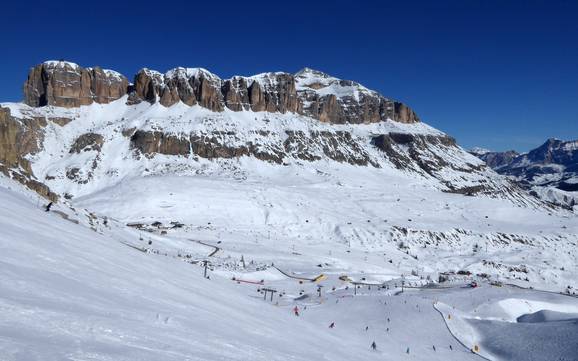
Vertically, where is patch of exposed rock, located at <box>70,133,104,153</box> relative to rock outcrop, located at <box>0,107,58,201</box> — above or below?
above

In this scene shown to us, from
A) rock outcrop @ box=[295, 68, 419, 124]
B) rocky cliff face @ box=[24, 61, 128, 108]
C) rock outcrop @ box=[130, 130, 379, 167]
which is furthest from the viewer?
rock outcrop @ box=[295, 68, 419, 124]

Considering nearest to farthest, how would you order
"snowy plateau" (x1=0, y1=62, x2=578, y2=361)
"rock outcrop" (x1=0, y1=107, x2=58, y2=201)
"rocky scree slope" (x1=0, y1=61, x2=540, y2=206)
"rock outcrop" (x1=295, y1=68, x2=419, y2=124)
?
"snowy plateau" (x1=0, y1=62, x2=578, y2=361)
"rock outcrop" (x1=0, y1=107, x2=58, y2=201)
"rocky scree slope" (x1=0, y1=61, x2=540, y2=206)
"rock outcrop" (x1=295, y1=68, x2=419, y2=124)

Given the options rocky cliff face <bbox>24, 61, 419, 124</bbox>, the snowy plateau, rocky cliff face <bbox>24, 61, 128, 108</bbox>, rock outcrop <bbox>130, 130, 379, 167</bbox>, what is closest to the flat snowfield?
the snowy plateau

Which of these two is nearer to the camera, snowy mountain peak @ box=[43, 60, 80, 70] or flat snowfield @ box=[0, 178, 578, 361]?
flat snowfield @ box=[0, 178, 578, 361]

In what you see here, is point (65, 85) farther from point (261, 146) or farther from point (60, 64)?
point (261, 146)

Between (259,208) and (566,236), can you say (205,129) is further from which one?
(566,236)

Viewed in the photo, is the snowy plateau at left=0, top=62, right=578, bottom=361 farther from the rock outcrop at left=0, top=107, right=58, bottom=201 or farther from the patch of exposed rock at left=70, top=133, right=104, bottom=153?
the patch of exposed rock at left=70, top=133, right=104, bottom=153

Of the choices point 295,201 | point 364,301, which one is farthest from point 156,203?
point 364,301
